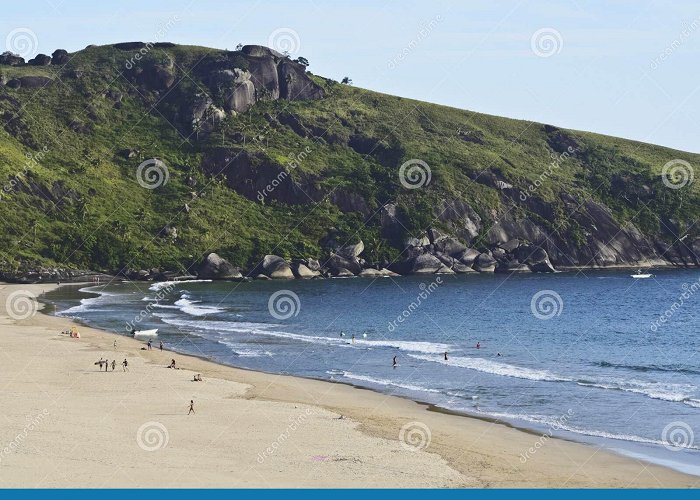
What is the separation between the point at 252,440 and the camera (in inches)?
1628

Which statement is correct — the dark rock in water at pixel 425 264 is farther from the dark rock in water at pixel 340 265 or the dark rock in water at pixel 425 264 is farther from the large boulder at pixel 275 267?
the large boulder at pixel 275 267

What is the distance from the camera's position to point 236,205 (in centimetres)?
18800

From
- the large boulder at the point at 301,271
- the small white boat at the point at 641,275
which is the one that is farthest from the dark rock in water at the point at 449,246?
the small white boat at the point at 641,275

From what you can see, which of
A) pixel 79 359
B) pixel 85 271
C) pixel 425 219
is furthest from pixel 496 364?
pixel 425 219

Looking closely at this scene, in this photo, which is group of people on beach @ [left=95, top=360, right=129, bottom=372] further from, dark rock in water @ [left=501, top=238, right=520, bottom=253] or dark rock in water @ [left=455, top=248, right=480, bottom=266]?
dark rock in water @ [left=501, top=238, right=520, bottom=253]

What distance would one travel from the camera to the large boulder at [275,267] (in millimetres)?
163125

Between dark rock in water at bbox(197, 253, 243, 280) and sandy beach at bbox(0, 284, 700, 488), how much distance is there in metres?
97.4

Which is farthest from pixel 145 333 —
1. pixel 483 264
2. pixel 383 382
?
pixel 483 264

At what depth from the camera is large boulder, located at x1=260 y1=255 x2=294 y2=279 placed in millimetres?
163125

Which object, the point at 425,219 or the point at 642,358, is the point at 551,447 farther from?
the point at 425,219

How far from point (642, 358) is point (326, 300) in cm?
5874

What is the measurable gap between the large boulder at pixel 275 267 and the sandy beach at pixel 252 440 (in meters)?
101

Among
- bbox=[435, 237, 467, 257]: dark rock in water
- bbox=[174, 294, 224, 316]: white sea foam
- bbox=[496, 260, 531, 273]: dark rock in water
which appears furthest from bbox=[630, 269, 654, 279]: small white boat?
bbox=[174, 294, 224, 316]: white sea foam

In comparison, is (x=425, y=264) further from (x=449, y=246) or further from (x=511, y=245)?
(x=511, y=245)
